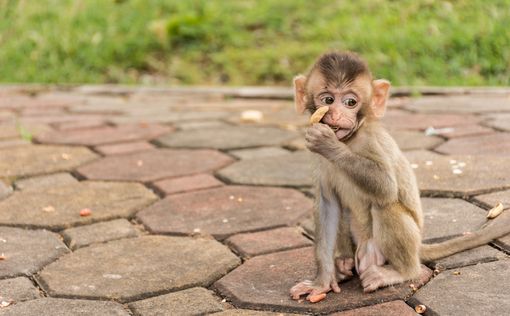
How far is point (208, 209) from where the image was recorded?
12.2 feet

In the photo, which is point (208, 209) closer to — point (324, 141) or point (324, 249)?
point (324, 249)

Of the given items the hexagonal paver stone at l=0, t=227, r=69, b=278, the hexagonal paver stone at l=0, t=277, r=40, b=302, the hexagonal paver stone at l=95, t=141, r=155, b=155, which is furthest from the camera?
the hexagonal paver stone at l=95, t=141, r=155, b=155

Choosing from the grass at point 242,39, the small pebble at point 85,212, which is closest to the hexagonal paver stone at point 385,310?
the small pebble at point 85,212

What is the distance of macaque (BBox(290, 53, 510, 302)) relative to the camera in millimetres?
2668

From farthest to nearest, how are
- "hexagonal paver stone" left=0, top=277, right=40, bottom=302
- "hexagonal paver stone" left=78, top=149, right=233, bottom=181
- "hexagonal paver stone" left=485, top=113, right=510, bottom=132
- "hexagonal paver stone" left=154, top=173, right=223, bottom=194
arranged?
"hexagonal paver stone" left=485, top=113, right=510, bottom=132 → "hexagonal paver stone" left=78, top=149, right=233, bottom=181 → "hexagonal paver stone" left=154, top=173, right=223, bottom=194 → "hexagonal paver stone" left=0, top=277, right=40, bottom=302

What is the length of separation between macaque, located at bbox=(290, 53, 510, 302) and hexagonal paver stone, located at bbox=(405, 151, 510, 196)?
0.85 meters

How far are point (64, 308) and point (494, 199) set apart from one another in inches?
69.8

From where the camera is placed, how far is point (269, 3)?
8.58 meters

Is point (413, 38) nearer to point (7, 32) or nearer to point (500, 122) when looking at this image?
point (500, 122)

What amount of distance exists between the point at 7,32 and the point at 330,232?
22.8 feet

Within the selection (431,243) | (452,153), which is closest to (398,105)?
(452,153)

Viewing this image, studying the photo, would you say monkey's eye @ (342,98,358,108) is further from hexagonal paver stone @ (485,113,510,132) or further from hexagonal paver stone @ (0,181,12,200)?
hexagonal paver stone @ (485,113,510,132)

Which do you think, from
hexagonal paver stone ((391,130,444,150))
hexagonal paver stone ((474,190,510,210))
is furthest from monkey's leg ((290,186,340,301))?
hexagonal paver stone ((391,130,444,150))

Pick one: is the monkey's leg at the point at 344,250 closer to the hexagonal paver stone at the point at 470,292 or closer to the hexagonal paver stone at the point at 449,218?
the hexagonal paver stone at the point at 470,292
